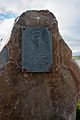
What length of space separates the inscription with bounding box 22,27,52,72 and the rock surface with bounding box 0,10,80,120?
103 mm

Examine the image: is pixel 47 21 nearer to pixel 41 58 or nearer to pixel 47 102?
pixel 41 58

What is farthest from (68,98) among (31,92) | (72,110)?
(31,92)

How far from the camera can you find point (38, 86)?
8047 mm

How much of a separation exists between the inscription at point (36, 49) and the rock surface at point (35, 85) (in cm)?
10

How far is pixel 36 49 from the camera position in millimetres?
8078

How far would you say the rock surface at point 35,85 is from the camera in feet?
26.3

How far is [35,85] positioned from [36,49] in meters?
0.82

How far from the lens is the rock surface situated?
315 inches

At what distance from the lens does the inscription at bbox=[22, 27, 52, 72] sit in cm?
804

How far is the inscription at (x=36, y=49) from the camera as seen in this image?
8.04 metres

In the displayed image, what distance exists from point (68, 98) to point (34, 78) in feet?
3.19

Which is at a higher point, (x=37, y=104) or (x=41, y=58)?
(x=41, y=58)

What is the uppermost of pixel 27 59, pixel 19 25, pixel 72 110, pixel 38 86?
pixel 19 25

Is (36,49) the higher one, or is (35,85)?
(36,49)
